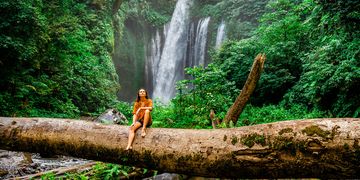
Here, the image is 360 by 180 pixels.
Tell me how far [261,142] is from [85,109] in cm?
1391

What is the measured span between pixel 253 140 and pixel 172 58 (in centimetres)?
2580

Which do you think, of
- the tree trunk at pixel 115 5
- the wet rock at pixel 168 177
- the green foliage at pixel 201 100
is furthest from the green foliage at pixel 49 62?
the wet rock at pixel 168 177

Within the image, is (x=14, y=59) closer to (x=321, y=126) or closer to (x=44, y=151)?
(x=44, y=151)

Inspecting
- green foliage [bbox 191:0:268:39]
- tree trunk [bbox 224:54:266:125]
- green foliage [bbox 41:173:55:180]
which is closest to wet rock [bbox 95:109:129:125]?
tree trunk [bbox 224:54:266:125]

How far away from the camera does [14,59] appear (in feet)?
30.5

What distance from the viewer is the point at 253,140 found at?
106 inches

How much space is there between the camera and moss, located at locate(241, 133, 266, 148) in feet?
8.72

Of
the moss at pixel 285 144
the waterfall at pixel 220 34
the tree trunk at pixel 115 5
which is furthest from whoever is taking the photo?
the waterfall at pixel 220 34

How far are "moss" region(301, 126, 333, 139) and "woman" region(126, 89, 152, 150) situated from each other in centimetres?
183

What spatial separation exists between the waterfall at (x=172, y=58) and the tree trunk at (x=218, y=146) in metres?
23.5

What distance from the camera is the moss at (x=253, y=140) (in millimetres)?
2658

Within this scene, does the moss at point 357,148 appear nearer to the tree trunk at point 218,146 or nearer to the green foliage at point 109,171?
the tree trunk at point 218,146

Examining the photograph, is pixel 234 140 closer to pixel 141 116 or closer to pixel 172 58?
pixel 141 116

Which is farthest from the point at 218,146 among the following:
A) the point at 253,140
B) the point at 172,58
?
the point at 172,58
